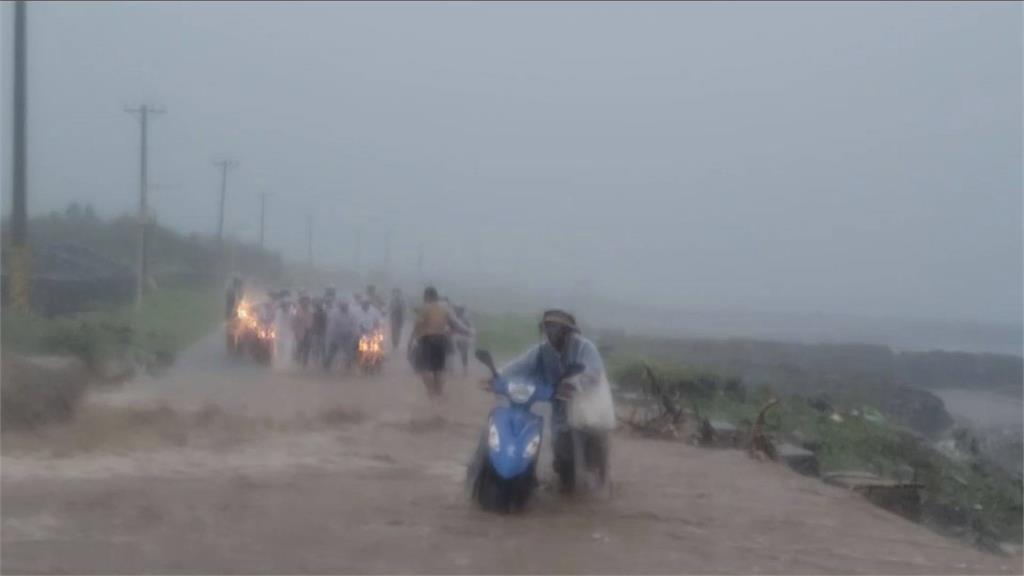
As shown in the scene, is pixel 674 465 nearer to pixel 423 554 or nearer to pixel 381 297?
pixel 423 554

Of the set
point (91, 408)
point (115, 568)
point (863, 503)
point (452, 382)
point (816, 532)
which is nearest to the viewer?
point (115, 568)

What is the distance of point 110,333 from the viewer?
82.1 feet

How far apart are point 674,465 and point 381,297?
1747 centimetres

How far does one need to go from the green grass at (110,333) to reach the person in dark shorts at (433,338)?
431cm

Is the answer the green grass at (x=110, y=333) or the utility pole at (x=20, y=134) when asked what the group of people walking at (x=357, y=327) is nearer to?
the green grass at (x=110, y=333)

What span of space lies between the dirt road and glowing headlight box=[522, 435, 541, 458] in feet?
1.59

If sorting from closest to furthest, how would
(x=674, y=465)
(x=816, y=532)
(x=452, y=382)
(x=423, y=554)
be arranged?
(x=423, y=554) → (x=816, y=532) → (x=674, y=465) → (x=452, y=382)

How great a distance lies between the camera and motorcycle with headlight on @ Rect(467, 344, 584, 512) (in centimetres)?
1149

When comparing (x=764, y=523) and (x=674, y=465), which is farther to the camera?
(x=674, y=465)

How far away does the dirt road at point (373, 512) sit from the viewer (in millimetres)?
10000

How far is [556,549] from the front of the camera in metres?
10.5

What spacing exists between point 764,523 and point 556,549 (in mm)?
2266

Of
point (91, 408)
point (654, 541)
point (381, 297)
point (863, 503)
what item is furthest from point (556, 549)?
point (381, 297)

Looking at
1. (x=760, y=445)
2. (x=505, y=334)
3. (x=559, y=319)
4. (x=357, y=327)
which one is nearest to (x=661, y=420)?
(x=760, y=445)
